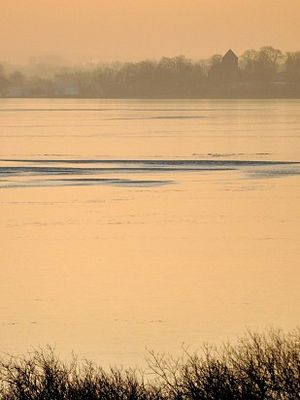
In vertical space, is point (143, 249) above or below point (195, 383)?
above

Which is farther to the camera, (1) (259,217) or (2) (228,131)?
(2) (228,131)

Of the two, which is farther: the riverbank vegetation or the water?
the water

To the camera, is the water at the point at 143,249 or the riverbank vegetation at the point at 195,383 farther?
the water at the point at 143,249

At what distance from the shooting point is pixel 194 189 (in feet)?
88.5

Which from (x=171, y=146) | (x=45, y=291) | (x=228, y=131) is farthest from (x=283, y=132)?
(x=45, y=291)

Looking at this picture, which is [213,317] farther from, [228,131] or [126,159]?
[228,131]

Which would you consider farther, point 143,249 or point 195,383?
point 143,249

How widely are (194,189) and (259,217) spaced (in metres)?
4.79

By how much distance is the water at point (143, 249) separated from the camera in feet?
42.3

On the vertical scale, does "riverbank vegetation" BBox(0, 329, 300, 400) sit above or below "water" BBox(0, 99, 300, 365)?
below

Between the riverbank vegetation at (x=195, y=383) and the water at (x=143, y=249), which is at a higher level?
the water at (x=143, y=249)

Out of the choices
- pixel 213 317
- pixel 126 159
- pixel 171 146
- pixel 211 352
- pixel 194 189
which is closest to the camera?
pixel 211 352

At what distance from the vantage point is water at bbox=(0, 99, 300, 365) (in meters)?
12.9

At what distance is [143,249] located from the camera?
60.9 ft
